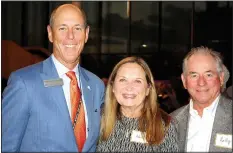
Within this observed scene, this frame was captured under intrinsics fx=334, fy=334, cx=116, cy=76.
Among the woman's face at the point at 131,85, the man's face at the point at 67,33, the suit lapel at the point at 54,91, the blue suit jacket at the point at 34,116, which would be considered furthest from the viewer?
the woman's face at the point at 131,85

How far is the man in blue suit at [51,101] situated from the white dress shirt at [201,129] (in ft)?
2.11

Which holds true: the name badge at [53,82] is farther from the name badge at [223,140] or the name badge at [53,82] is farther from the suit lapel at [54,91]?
the name badge at [223,140]

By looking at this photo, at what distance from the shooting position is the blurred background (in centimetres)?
1048

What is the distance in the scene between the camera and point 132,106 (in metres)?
2.25

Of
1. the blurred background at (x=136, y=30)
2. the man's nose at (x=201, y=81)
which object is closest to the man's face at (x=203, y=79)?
the man's nose at (x=201, y=81)

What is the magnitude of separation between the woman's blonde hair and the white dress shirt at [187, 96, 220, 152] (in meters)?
0.20

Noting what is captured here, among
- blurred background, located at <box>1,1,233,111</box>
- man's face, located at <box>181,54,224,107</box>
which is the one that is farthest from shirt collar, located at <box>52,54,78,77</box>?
blurred background, located at <box>1,1,233,111</box>

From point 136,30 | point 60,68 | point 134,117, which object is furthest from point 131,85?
point 136,30

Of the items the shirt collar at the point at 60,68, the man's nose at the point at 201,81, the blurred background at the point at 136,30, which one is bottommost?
the man's nose at the point at 201,81

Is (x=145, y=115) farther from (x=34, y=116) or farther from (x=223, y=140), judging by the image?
(x=34, y=116)

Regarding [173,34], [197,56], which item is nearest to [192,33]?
[173,34]

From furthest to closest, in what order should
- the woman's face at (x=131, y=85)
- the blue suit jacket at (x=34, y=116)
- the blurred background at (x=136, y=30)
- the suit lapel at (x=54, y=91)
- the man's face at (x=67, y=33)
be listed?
1. the blurred background at (x=136, y=30)
2. the woman's face at (x=131, y=85)
3. the man's face at (x=67, y=33)
4. the suit lapel at (x=54, y=91)
5. the blue suit jacket at (x=34, y=116)

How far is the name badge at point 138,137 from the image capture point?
2123 millimetres

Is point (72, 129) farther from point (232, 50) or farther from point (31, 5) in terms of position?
point (31, 5)
